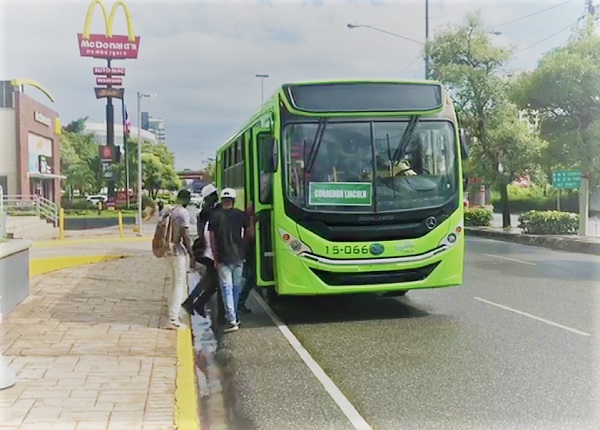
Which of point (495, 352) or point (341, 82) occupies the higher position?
point (341, 82)

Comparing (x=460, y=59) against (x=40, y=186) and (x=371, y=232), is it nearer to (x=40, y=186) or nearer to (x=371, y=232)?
(x=371, y=232)

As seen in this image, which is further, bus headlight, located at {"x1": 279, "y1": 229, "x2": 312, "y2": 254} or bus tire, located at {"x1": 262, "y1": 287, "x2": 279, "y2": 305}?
bus tire, located at {"x1": 262, "y1": 287, "x2": 279, "y2": 305}

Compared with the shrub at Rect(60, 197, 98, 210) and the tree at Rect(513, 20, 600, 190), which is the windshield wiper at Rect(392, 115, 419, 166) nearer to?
the tree at Rect(513, 20, 600, 190)

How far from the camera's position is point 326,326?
29.9 feet

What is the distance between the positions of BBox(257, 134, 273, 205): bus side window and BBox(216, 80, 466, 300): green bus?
2 cm

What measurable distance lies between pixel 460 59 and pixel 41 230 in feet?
66.2

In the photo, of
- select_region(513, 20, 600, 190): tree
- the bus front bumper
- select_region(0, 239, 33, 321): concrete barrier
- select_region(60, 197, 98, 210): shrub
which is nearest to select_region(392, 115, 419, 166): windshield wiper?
the bus front bumper

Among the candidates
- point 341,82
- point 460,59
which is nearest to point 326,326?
point 341,82

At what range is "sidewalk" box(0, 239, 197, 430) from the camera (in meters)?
5.09

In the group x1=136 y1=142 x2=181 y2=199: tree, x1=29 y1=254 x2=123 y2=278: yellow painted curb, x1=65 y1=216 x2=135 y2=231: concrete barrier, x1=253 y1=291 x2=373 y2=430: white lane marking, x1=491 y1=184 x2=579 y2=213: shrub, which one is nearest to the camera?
x1=253 y1=291 x2=373 y2=430: white lane marking

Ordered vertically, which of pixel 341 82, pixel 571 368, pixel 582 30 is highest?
pixel 582 30

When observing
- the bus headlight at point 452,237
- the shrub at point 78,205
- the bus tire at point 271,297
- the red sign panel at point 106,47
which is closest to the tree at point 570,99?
the red sign panel at point 106,47

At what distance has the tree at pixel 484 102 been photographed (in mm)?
28219

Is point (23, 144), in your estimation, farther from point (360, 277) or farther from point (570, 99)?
point (360, 277)
